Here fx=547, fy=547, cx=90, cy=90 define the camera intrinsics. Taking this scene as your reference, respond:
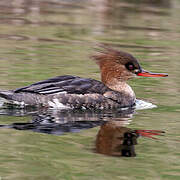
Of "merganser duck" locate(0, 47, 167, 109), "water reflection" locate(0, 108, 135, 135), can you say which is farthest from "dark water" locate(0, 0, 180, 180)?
"merganser duck" locate(0, 47, 167, 109)

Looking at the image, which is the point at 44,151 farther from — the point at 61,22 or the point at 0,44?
the point at 61,22

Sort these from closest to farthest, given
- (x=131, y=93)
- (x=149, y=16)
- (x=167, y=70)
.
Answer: (x=131, y=93)
(x=167, y=70)
(x=149, y=16)

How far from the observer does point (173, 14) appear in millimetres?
19891

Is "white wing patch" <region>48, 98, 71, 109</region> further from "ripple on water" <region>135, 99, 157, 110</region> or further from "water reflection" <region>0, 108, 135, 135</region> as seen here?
"ripple on water" <region>135, 99, 157, 110</region>

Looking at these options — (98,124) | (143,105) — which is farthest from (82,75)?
(98,124)

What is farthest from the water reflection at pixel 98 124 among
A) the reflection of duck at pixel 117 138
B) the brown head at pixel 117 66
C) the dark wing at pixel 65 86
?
the brown head at pixel 117 66

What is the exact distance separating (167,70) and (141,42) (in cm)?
350

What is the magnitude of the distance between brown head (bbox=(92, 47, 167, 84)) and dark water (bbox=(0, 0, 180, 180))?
0.52 m

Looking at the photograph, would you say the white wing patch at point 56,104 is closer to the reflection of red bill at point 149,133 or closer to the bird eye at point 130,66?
the bird eye at point 130,66

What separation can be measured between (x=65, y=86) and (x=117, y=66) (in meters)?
1.08

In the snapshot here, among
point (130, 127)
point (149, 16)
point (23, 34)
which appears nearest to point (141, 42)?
point (23, 34)

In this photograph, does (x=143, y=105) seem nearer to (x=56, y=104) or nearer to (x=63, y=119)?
(x=56, y=104)

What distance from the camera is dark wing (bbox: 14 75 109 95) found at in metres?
7.86

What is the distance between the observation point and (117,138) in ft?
21.5
